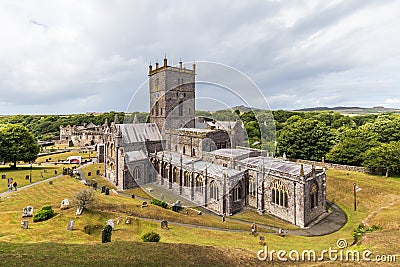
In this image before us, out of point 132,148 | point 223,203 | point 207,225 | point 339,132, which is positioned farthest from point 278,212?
point 339,132

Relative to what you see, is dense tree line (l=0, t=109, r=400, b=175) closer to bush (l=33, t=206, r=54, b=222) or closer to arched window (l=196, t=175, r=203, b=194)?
arched window (l=196, t=175, r=203, b=194)

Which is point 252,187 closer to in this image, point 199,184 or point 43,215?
point 199,184

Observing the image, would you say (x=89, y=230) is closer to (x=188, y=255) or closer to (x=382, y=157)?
(x=188, y=255)

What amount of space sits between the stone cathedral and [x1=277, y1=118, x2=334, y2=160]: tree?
1789 cm

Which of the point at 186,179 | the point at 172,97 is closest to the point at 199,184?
the point at 186,179

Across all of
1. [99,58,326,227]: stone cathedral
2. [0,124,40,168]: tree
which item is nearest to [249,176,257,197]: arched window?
[99,58,326,227]: stone cathedral

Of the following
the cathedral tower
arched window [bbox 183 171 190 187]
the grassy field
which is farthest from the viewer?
the cathedral tower

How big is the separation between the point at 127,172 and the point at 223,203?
1794 cm

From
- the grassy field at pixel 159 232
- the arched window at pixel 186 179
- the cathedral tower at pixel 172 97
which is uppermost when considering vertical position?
the cathedral tower at pixel 172 97

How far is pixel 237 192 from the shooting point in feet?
94.8

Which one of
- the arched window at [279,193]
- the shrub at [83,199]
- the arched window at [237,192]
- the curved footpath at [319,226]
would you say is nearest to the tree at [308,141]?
the curved footpath at [319,226]

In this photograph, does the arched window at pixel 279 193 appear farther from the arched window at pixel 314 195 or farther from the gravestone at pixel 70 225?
the gravestone at pixel 70 225

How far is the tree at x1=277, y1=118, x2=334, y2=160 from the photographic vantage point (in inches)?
1939

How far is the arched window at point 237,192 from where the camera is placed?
28.5 meters
